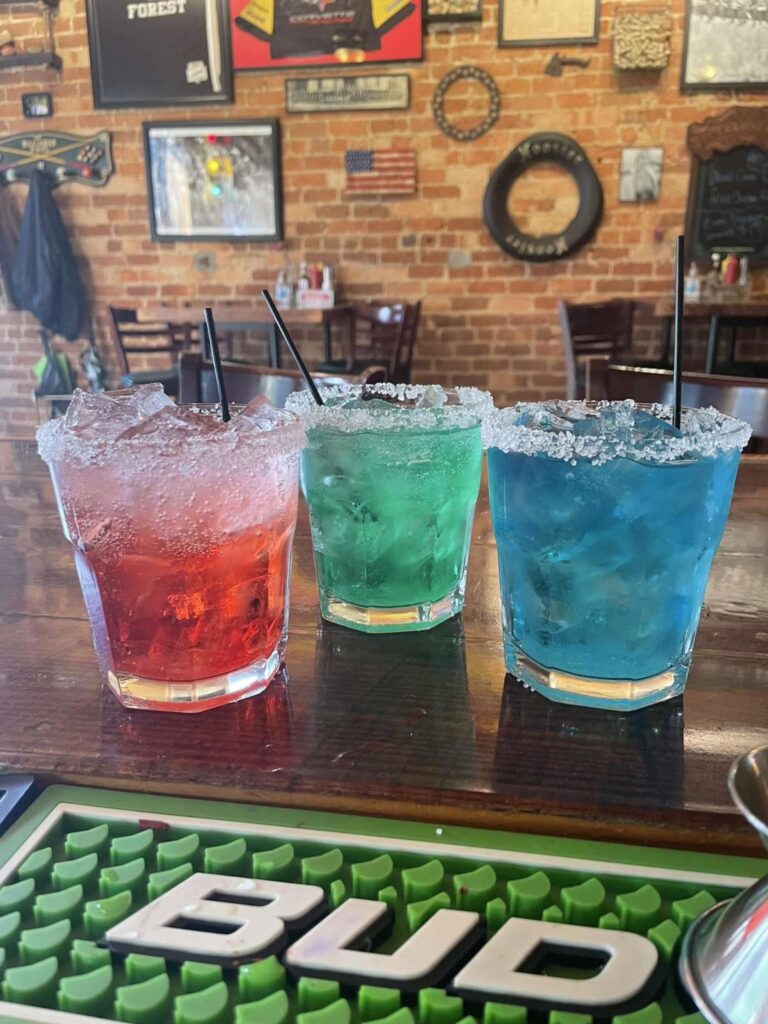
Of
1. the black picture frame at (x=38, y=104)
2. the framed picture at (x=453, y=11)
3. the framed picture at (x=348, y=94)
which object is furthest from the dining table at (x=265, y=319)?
the framed picture at (x=453, y=11)

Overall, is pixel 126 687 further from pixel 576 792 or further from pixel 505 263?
pixel 505 263

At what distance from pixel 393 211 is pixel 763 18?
6.37 feet

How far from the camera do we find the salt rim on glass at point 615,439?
53 centimetres

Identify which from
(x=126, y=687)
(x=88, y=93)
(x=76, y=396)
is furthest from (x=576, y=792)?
(x=88, y=93)

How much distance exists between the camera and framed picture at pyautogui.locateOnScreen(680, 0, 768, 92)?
390 centimetres

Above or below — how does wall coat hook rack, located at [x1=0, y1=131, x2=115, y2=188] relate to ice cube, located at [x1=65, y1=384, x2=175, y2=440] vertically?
above

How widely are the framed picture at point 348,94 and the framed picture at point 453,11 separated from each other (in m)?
0.30

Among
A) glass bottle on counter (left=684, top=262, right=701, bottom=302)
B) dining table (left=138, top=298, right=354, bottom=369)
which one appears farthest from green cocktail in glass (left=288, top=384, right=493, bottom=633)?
glass bottle on counter (left=684, top=262, right=701, bottom=302)

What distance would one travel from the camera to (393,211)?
4.38m

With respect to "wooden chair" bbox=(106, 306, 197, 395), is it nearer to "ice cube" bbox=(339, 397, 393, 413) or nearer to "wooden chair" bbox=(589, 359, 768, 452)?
"wooden chair" bbox=(589, 359, 768, 452)

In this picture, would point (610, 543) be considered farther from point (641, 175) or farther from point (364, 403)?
point (641, 175)

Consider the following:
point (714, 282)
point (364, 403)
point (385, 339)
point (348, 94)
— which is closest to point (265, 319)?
point (385, 339)

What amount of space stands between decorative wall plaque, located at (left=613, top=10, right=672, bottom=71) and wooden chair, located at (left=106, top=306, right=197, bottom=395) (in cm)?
255

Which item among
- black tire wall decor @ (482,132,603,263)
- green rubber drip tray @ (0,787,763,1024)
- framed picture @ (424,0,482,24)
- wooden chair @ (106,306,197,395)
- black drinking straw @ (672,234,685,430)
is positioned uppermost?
framed picture @ (424,0,482,24)
